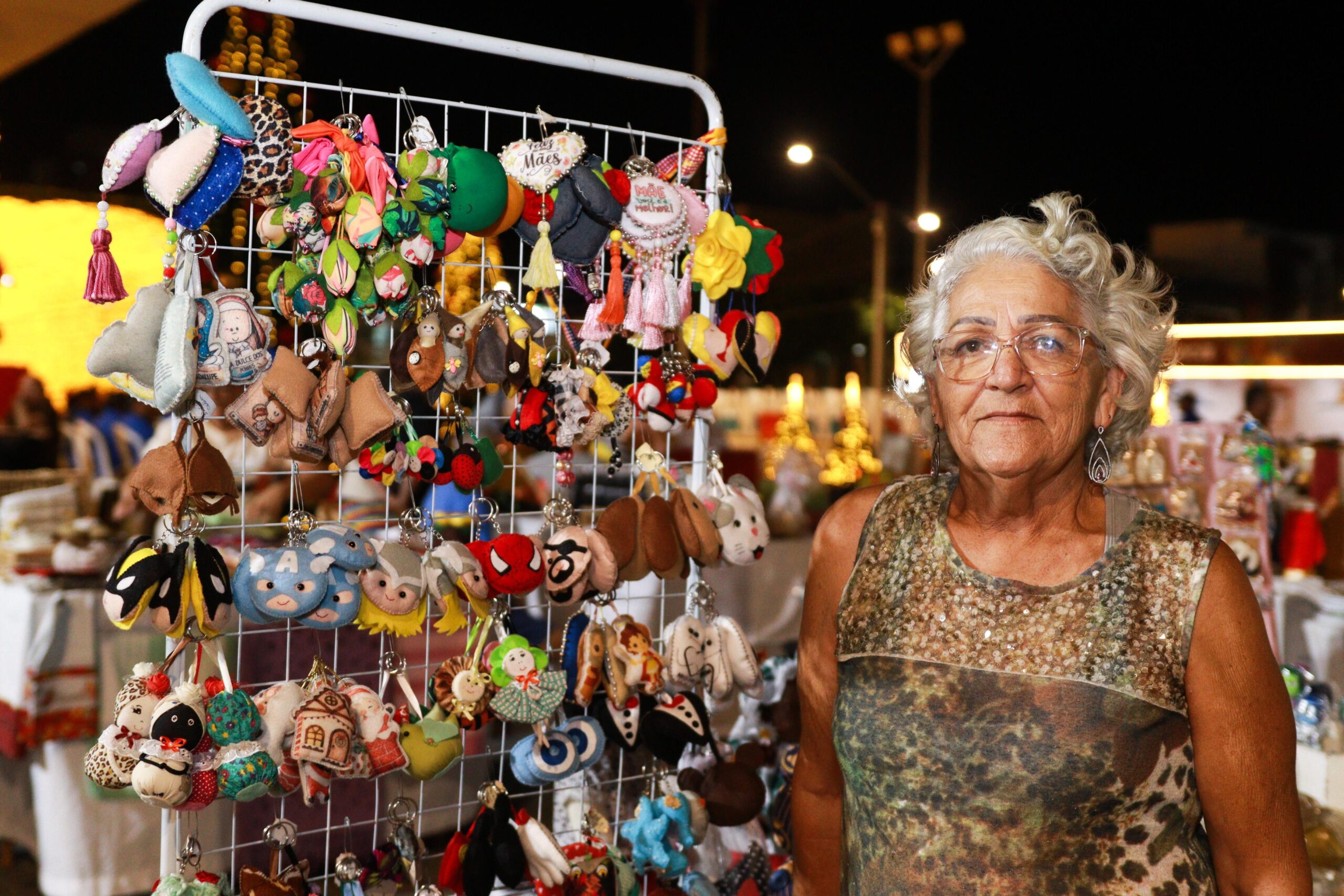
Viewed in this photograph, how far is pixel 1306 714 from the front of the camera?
7.41ft

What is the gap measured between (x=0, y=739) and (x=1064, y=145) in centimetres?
758

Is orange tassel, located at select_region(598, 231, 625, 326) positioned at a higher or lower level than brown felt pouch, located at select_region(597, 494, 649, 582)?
higher

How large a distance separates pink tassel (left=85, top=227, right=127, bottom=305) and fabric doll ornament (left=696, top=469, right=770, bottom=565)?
0.89 meters

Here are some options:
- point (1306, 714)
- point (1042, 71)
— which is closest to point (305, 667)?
point (1306, 714)

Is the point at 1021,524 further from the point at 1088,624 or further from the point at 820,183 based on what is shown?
the point at 820,183

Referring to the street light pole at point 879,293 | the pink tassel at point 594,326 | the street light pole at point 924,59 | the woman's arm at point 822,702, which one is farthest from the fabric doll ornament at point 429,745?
the street light pole at point 924,59

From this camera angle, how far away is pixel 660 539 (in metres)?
1.60

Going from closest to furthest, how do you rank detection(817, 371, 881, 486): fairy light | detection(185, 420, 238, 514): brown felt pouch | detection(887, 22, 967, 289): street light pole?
detection(185, 420, 238, 514): brown felt pouch < detection(817, 371, 881, 486): fairy light < detection(887, 22, 967, 289): street light pole

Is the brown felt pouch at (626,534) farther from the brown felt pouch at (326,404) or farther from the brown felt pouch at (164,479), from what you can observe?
the brown felt pouch at (164,479)

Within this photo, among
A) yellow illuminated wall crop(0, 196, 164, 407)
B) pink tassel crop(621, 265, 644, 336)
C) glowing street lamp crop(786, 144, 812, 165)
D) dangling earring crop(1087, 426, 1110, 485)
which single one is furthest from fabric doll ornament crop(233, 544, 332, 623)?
yellow illuminated wall crop(0, 196, 164, 407)

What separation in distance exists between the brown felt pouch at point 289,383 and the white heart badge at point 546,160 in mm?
413

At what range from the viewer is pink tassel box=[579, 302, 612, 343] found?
5.11ft

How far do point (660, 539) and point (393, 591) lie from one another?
0.42m

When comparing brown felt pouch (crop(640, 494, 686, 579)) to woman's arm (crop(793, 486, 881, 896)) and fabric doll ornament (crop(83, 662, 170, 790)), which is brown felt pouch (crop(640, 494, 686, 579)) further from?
fabric doll ornament (crop(83, 662, 170, 790))
